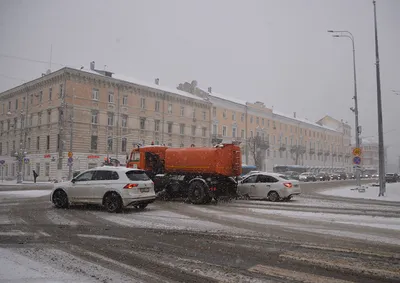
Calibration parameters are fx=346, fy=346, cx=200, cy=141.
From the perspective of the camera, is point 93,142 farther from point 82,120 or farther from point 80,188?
point 80,188

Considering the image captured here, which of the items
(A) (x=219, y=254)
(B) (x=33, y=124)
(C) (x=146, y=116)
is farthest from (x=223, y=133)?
(A) (x=219, y=254)

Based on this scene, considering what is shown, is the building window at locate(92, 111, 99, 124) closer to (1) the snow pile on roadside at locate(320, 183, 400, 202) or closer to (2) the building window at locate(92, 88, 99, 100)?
(2) the building window at locate(92, 88, 99, 100)

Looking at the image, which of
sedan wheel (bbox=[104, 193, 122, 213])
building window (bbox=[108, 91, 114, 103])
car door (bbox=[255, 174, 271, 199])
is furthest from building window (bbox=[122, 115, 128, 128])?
sedan wheel (bbox=[104, 193, 122, 213])

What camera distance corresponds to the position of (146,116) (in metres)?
50.3

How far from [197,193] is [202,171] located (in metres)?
1.28

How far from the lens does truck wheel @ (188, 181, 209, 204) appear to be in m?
16.2

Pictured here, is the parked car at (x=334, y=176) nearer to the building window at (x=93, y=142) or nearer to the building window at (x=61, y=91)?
the building window at (x=93, y=142)

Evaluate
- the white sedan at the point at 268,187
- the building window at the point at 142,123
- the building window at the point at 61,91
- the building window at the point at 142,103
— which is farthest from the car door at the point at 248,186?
the building window at the point at 142,103

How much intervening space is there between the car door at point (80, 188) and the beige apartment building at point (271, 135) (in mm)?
34668

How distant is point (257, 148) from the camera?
6744cm

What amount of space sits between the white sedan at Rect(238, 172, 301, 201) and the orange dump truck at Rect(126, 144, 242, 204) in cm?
127

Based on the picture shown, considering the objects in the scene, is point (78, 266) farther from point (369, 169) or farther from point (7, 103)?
point (369, 169)

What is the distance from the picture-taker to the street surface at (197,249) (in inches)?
204

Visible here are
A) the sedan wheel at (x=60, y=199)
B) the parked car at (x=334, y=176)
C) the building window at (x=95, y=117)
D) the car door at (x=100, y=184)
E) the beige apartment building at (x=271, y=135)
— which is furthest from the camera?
the parked car at (x=334, y=176)
